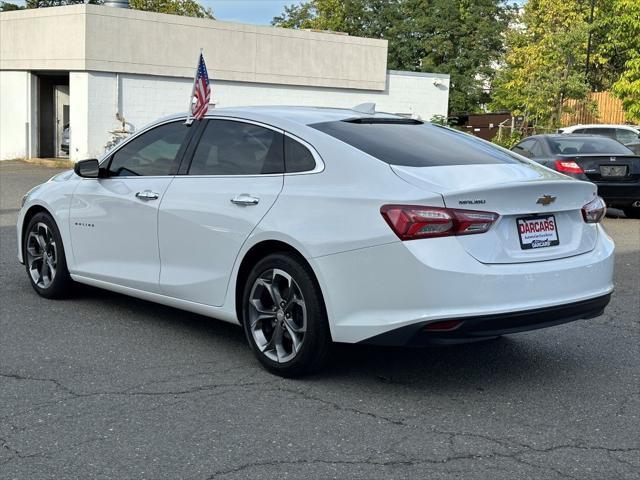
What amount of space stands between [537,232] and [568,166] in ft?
30.6

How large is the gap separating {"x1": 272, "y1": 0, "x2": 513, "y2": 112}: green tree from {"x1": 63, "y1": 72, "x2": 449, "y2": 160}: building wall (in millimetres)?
27316

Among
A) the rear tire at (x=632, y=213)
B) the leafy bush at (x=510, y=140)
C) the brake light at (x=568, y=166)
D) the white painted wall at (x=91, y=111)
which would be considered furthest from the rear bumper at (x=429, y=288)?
the leafy bush at (x=510, y=140)

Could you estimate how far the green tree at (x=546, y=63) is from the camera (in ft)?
109

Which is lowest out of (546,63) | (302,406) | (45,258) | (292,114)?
(302,406)

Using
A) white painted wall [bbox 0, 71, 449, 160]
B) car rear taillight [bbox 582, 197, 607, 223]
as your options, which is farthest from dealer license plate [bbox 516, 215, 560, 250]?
white painted wall [bbox 0, 71, 449, 160]

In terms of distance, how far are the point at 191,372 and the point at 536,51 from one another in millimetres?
46126

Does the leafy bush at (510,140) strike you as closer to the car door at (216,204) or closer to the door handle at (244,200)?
the car door at (216,204)

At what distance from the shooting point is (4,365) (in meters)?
5.22

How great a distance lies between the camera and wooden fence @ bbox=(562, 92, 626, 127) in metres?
34.9

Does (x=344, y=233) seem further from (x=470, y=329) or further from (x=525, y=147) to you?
(x=525, y=147)

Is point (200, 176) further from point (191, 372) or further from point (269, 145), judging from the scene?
point (191, 372)

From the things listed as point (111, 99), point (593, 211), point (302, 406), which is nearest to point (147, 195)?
point (302, 406)

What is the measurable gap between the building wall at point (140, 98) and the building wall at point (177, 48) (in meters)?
0.32

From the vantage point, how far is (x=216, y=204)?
541 centimetres
